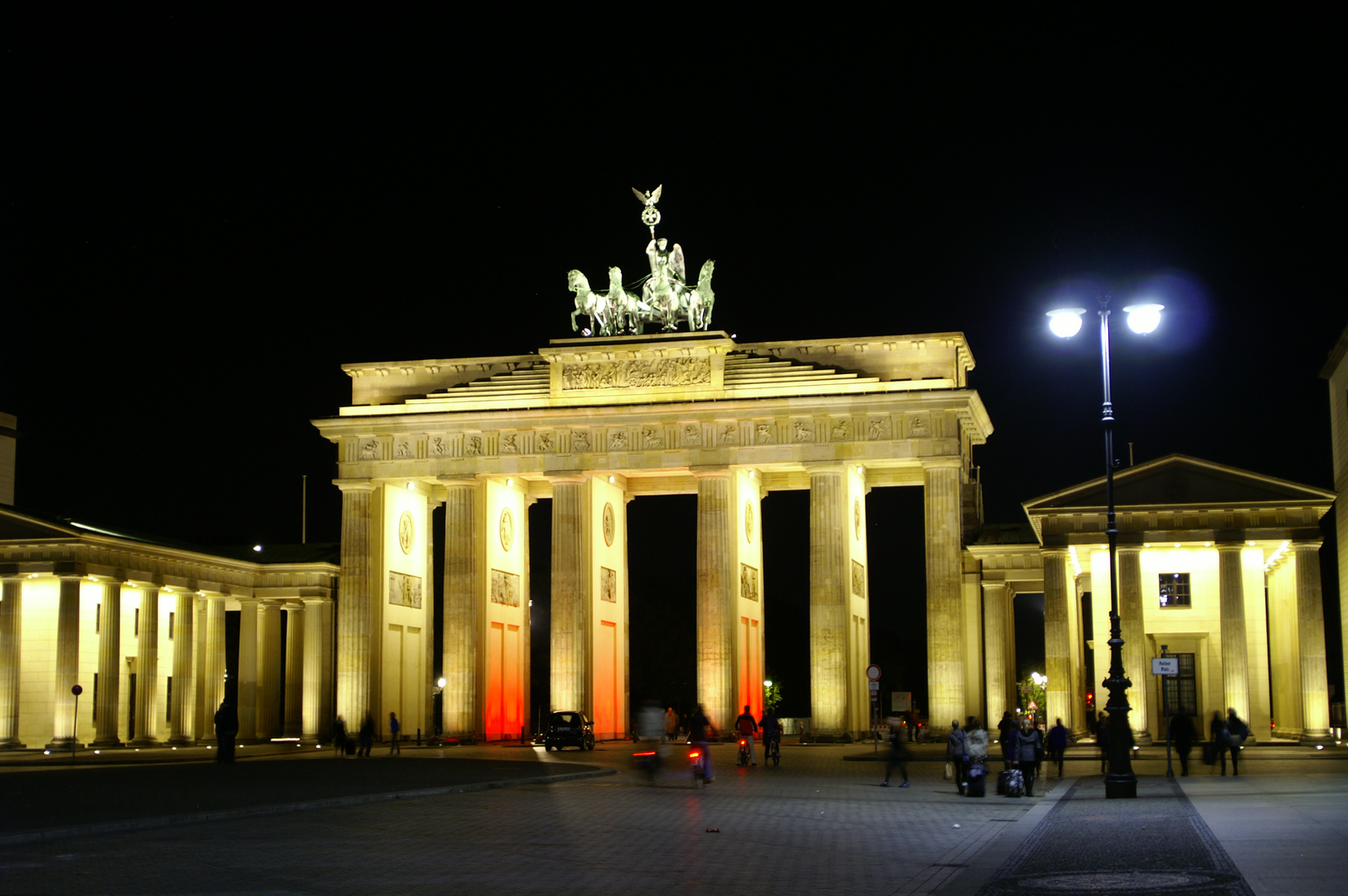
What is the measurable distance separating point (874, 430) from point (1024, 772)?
3154 cm

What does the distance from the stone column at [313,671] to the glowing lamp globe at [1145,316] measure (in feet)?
153

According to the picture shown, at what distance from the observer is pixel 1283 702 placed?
55.8 meters

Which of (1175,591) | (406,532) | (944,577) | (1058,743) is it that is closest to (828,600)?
(944,577)

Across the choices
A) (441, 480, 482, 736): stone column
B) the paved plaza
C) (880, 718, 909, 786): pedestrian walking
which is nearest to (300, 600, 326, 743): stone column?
(441, 480, 482, 736): stone column

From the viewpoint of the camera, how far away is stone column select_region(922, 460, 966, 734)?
59875mm

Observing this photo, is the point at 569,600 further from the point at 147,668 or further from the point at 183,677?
the point at 183,677

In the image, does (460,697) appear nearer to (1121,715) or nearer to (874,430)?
(874,430)

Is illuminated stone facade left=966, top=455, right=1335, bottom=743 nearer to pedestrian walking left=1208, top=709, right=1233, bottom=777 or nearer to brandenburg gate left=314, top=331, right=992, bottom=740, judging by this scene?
brandenburg gate left=314, top=331, right=992, bottom=740

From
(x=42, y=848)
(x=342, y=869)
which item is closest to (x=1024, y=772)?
(x=342, y=869)

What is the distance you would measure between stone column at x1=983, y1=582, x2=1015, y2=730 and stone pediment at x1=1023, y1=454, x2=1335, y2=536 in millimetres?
12494

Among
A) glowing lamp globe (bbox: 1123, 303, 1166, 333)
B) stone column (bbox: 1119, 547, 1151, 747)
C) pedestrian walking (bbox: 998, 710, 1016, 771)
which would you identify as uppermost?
glowing lamp globe (bbox: 1123, 303, 1166, 333)

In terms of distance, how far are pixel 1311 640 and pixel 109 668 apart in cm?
4487

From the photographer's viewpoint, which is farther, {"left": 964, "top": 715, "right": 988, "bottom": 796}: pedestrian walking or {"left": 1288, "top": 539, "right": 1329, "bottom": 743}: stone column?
{"left": 1288, "top": 539, "right": 1329, "bottom": 743}: stone column

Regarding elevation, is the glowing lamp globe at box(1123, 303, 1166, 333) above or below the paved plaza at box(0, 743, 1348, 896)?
above
